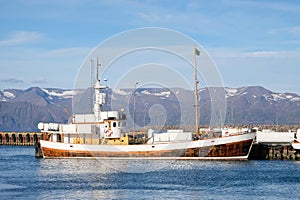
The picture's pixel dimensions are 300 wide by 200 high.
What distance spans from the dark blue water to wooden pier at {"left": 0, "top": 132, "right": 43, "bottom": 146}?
6698 cm

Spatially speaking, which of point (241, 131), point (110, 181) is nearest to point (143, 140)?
point (241, 131)

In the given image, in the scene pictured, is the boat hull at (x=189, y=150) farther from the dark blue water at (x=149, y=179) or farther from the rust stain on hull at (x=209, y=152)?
the dark blue water at (x=149, y=179)

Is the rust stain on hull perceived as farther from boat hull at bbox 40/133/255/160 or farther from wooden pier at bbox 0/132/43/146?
wooden pier at bbox 0/132/43/146

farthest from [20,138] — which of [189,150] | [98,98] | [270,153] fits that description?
[189,150]

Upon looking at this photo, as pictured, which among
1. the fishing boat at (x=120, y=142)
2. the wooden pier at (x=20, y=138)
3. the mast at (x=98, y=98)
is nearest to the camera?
the fishing boat at (x=120, y=142)

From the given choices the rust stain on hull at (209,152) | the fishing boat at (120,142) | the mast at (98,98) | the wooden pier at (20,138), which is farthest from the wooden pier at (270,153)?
the wooden pier at (20,138)

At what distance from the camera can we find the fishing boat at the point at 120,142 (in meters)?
71.4

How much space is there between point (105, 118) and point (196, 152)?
11.8m

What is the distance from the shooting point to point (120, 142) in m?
73.9

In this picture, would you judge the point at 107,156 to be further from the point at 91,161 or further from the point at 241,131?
the point at 241,131

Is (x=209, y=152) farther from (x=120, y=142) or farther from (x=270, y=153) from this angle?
(x=270, y=153)

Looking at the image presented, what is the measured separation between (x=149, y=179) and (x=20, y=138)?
93.4m

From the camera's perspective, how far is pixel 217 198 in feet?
143

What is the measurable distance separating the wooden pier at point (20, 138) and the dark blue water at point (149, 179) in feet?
220
